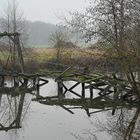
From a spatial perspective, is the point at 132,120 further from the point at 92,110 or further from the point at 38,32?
the point at 38,32

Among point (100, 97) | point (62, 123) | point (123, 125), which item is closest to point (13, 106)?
point (100, 97)

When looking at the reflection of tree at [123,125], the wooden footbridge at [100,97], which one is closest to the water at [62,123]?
the reflection of tree at [123,125]

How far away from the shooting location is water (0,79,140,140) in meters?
13.1

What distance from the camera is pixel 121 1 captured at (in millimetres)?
23047

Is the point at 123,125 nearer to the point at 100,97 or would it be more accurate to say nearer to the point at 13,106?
the point at 100,97

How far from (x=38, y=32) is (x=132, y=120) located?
324 ft

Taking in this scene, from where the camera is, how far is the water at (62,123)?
1305 centimetres

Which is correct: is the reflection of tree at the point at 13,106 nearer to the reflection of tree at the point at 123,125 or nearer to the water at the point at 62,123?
the water at the point at 62,123

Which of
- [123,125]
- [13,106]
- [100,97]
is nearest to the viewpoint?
[123,125]

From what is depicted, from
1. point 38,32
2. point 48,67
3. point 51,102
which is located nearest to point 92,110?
point 51,102

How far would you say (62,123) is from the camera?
15500 mm

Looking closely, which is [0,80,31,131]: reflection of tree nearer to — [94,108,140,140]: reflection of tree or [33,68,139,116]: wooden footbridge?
[33,68,139,116]: wooden footbridge

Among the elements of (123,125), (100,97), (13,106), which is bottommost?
(13,106)

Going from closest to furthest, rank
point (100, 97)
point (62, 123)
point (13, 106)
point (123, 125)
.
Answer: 1. point (123, 125)
2. point (62, 123)
3. point (100, 97)
4. point (13, 106)
